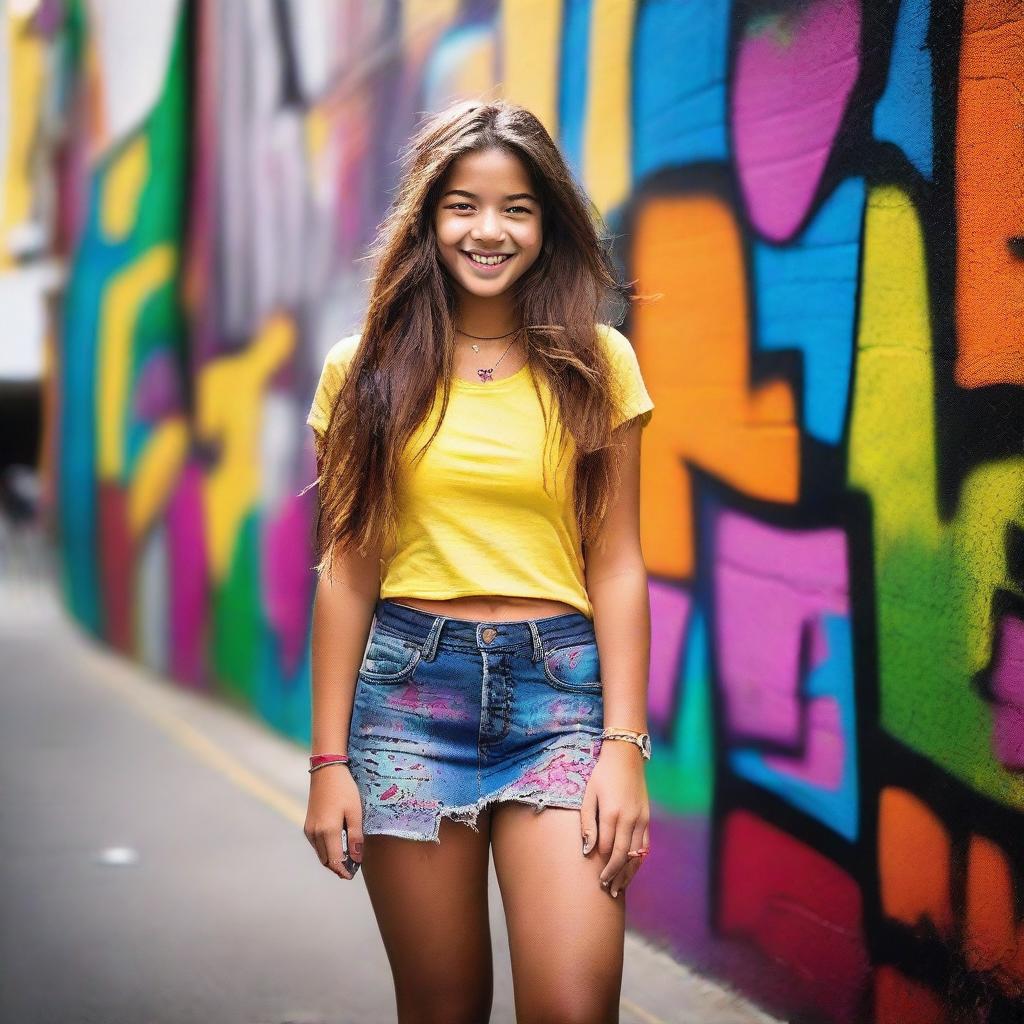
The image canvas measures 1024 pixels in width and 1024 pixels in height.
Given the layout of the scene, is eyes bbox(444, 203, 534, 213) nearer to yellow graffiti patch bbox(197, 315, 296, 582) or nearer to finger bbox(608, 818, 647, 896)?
finger bbox(608, 818, 647, 896)

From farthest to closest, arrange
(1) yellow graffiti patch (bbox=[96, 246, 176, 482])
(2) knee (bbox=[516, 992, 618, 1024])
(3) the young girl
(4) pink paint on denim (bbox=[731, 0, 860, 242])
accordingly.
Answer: (1) yellow graffiti patch (bbox=[96, 246, 176, 482]) < (4) pink paint on denim (bbox=[731, 0, 860, 242]) < (3) the young girl < (2) knee (bbox=[516, 992, 618, 1024])

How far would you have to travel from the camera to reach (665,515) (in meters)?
4.30

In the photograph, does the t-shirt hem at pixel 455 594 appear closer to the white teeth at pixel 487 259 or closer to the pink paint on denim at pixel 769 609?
the white teeth at pixel 487 259

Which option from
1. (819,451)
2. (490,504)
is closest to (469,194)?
(490,504)

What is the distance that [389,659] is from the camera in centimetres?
255

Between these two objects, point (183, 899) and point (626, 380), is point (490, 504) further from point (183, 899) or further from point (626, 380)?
point (183, 899)

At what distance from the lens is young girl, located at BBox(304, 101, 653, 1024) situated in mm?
2486

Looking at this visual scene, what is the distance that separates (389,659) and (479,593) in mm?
193

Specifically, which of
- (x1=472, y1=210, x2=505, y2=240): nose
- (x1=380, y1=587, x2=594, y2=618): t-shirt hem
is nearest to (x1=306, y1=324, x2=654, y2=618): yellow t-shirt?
(x1=380, y1=587, x2=594, y2=618): t-shirt hem

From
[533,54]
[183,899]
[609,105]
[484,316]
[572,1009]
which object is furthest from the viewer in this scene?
[533,54]

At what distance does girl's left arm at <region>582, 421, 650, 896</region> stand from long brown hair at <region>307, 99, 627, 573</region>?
2.1 inches

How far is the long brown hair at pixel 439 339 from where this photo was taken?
2.54 meters

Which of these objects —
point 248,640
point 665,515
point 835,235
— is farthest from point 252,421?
point 835,235

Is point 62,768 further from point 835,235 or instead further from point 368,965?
point 835,235
